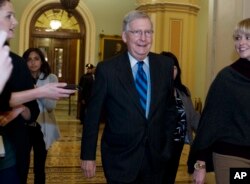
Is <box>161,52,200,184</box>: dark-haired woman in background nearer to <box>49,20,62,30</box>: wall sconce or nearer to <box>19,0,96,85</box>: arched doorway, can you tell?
<box>19,0,96,85</box>: arched doorway

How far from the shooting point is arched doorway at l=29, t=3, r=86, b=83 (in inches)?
633

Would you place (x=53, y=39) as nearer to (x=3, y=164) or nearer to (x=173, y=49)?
(x=173, y=49)

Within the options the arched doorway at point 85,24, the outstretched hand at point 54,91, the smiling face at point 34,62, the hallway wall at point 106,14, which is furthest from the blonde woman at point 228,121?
the hallway wall at point 106,14

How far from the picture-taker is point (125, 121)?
9.65ft

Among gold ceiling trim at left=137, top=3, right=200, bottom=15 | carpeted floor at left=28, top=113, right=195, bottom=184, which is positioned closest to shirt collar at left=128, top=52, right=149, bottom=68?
carpeted floor at left=28, top=113, right=195, bottom=184

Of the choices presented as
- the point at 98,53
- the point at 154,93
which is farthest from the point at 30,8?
the point at 154,93

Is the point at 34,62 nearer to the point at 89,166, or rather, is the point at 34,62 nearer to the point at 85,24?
the point at 89,166

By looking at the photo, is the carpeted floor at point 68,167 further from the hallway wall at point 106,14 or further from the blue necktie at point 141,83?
the hallway wall at point 106,14

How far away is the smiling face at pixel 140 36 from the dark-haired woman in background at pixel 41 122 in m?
1.79

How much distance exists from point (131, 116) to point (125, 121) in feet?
0.18

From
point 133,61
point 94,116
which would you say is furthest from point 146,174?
point 133,61

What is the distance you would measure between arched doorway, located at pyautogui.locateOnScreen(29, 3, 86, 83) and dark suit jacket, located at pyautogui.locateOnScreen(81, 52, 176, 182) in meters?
12.1

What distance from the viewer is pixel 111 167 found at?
3004 mm

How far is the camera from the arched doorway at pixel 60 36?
16078mm
